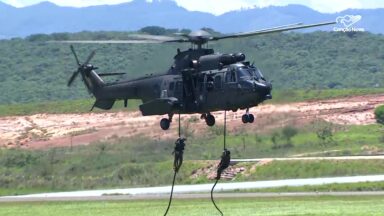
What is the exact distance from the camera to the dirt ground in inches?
2901

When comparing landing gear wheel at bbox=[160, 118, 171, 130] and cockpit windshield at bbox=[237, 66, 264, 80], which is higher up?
cockpit windshield at bbox=[237, 66, 264, 80]

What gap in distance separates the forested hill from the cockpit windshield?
105734mm

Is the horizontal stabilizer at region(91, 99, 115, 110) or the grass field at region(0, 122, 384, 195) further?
the grass field at region(0, 122, 384, 195)

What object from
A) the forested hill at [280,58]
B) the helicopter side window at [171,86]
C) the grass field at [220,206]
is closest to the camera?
the helicopter side window at [171,86]

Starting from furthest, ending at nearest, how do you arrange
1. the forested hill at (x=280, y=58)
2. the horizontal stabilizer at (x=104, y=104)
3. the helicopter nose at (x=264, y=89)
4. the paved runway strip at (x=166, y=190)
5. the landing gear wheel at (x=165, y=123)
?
1. the forested hill at (x=280, y=58)
2. the paved runway strip at (x=166, y=190)
3. the horizontal stabilizer at (x=104, y=104)
4. the landing gear wheel at (x=165, y=123)
5. the helicopter nose at (x=264, y=89)

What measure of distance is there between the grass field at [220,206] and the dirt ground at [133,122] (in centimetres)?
1347

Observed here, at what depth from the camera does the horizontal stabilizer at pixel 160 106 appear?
3509 centimetres

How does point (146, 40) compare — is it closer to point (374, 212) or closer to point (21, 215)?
point (374, 212)

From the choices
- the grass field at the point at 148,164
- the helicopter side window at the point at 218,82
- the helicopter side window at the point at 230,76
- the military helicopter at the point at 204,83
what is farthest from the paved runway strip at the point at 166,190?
the helicopter side window at the point at 230,76

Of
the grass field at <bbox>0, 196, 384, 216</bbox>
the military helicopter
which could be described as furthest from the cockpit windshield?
the grass field at <bbox>0, 196, 384, 216</bbox>

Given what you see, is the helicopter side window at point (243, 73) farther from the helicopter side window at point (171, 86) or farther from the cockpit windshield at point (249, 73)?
the helicopter side window at point (171, 86)

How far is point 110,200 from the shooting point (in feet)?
201

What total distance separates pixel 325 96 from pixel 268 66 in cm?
6937

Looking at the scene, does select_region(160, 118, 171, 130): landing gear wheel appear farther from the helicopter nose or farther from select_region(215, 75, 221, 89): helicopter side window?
the helicopter nose
